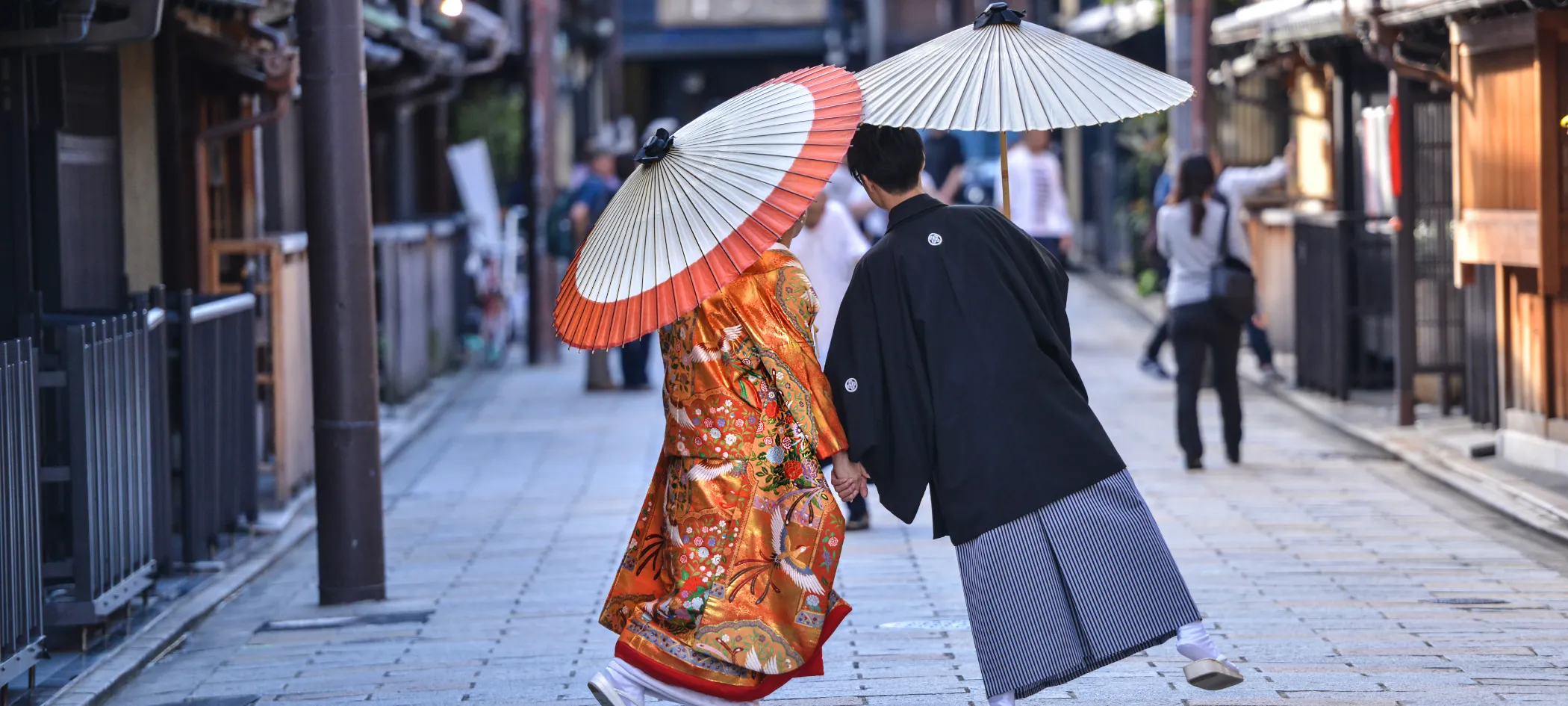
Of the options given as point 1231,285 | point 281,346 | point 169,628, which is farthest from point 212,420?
point 1231,285

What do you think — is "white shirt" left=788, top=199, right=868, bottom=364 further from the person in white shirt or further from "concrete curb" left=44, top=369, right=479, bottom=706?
the person in white shirt

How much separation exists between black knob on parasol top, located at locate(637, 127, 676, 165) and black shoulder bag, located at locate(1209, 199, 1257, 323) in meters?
6.40

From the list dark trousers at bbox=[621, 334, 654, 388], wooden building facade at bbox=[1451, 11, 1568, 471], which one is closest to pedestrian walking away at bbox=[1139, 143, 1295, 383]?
dark trousers at bbox=[621, 334, 654, 388]

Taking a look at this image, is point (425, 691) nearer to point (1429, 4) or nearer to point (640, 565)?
point (640, 565)

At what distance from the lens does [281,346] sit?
37.2 feet

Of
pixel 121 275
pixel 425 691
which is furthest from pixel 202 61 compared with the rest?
pixel 425 691

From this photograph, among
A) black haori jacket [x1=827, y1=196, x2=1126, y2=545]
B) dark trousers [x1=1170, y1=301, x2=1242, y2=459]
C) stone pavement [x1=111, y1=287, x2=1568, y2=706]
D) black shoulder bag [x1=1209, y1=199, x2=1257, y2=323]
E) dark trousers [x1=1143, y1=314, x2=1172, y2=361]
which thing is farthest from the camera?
dark trousers [x1=1143, y1=314, x2=1172, y2=361]

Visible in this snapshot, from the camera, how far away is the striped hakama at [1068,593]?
5.50 m

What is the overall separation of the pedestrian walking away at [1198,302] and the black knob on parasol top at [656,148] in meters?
6.47

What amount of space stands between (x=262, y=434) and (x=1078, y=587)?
24.6 feet

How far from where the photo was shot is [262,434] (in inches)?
470

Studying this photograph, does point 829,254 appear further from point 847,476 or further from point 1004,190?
point 847,476

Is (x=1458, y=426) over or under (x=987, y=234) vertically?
under

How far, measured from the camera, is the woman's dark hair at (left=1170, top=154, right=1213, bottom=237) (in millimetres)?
11523
